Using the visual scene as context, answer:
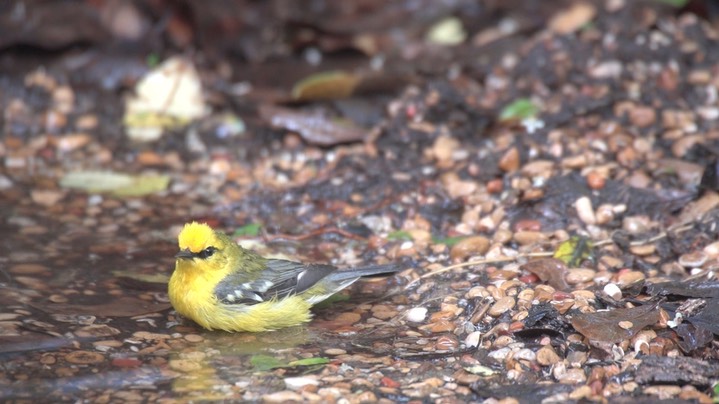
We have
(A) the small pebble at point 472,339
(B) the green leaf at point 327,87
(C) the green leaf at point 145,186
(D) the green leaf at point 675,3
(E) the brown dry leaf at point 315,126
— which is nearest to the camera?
(A) the small pebble at point 472,339

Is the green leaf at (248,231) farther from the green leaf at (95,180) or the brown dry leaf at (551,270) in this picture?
the brown dry leaf at (551,270)

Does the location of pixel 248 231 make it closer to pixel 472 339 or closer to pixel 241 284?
pixel 241 284

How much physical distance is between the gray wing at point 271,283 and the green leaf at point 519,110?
105 inches

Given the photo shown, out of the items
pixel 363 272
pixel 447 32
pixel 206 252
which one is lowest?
pixel 363 272

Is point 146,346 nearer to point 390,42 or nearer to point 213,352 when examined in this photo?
point 213,352

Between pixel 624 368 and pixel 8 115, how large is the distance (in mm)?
6001

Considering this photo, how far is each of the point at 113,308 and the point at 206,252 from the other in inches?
24.7

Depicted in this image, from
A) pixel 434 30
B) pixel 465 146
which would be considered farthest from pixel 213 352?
pixel 434 30

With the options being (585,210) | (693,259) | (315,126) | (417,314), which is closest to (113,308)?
(417,314)

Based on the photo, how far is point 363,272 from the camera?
5805mm

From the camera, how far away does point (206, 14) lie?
9328 mm

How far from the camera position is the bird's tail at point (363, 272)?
228 inches

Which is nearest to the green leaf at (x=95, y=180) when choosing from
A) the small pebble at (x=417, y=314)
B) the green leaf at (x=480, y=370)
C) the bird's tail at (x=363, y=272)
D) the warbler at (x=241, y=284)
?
the warbler at (x=241, y=284)

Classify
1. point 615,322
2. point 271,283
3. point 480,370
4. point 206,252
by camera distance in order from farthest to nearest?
point 271,283 → point 206,252 → point 615,322 → point 480,370
